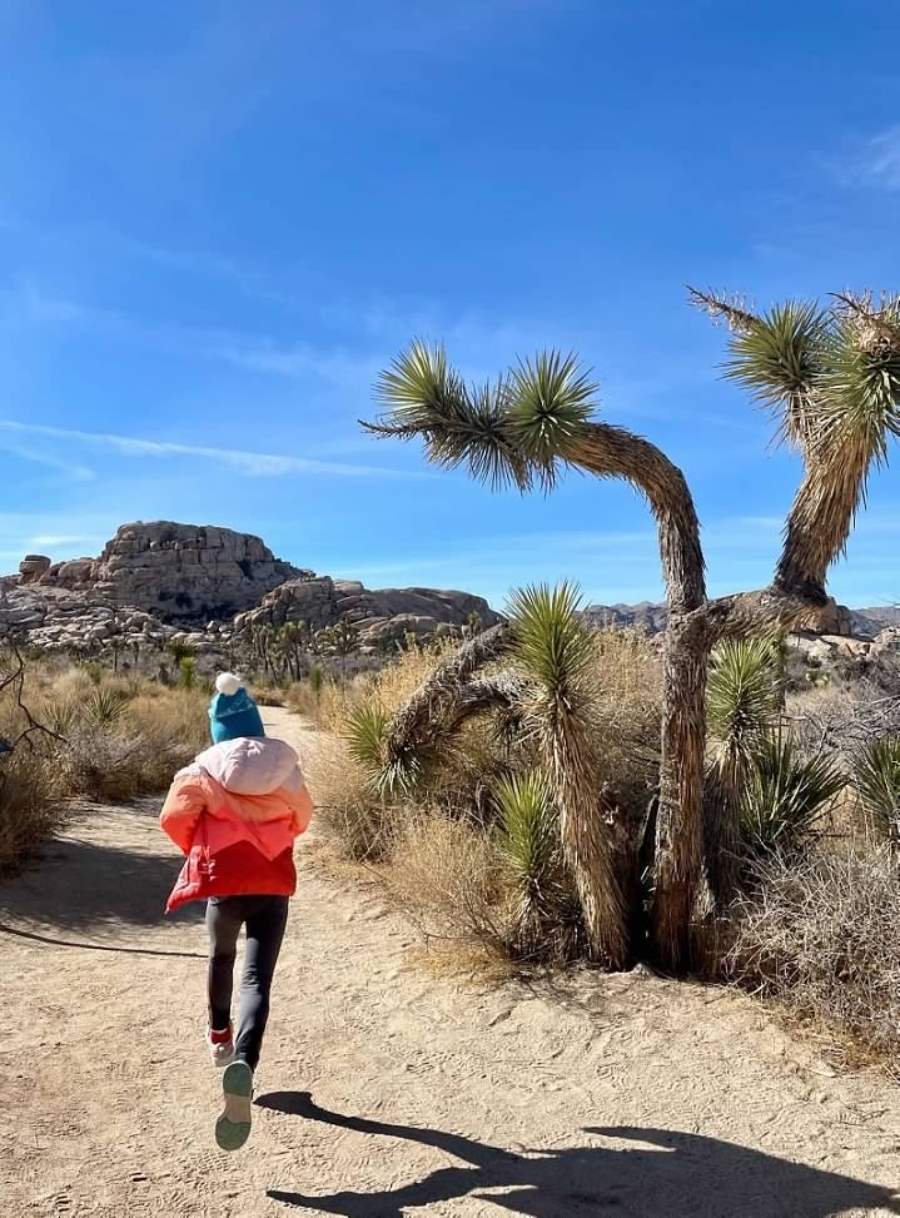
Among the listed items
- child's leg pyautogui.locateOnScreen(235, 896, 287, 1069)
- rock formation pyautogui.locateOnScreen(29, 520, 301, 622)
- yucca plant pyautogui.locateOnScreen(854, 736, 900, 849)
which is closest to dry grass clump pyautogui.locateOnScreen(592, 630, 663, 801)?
yucca plant pyautogui.locateOnScreen(854, 736, 900, 849)

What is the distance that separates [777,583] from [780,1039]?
90.3 inches

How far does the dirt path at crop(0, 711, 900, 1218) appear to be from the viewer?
133 inches

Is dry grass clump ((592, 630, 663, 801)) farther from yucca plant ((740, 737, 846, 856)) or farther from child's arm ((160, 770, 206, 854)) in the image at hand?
child's arm ((160, 770, 206, 854))

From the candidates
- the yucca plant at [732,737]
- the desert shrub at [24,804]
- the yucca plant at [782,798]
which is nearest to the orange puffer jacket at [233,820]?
the yucca plant at [732,737]

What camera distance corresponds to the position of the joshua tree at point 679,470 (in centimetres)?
511

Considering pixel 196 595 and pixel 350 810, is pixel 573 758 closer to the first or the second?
pixel 350 810

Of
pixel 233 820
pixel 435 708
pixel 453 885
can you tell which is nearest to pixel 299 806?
pixel 233 820

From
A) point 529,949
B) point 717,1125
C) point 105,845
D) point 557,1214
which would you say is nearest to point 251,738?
point 557,1214

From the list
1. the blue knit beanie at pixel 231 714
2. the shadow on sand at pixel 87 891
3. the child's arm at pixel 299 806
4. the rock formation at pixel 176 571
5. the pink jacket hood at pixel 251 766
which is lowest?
the shadow on sand at pixel 87 891

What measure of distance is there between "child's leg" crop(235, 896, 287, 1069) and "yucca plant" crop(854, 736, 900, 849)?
375 cm

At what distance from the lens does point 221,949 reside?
377 cm

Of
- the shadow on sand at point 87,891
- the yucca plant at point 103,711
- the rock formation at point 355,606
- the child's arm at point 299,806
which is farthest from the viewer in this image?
the rock formation at point 355,606

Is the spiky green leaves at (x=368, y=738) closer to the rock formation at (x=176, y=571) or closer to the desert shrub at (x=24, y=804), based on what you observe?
the desert shrub at (x=24, y=804)

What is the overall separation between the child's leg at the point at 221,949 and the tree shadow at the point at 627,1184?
0.67 meters
